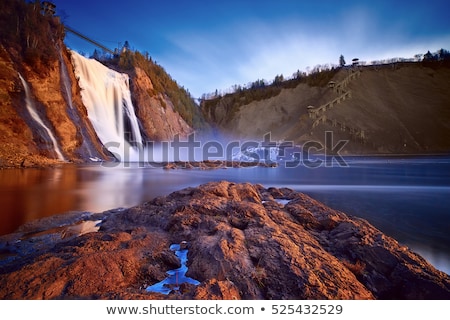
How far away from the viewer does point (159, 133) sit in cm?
2358

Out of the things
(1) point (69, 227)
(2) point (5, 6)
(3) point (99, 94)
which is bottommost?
(1) point (69, 227)

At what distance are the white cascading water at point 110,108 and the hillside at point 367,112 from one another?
18153 millimetres

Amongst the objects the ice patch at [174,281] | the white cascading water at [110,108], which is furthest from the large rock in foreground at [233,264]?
the white cascading water at [110,108]

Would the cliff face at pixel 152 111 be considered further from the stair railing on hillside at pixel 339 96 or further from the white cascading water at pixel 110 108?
the stair railing on hillside at pixel 339 96

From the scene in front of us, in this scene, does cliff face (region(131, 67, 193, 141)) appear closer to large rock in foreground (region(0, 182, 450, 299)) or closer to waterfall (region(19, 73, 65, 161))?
waterfall (region(19, 73, 65, 161))

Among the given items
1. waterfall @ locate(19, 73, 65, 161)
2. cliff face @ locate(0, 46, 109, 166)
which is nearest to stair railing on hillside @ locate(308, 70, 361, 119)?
cliff face @ locate(0, 46, 109, 166)

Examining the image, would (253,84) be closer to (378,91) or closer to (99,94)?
(378,91)

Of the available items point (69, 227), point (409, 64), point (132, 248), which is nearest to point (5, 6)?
point (69, 227)

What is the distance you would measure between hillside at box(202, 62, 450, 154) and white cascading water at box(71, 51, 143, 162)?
18.2 m

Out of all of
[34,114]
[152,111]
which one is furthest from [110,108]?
[34,114]

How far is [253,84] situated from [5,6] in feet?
132

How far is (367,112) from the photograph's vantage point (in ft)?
106

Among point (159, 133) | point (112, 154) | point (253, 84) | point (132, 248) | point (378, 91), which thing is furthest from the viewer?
point (253, 84)

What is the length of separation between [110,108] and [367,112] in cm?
3022
